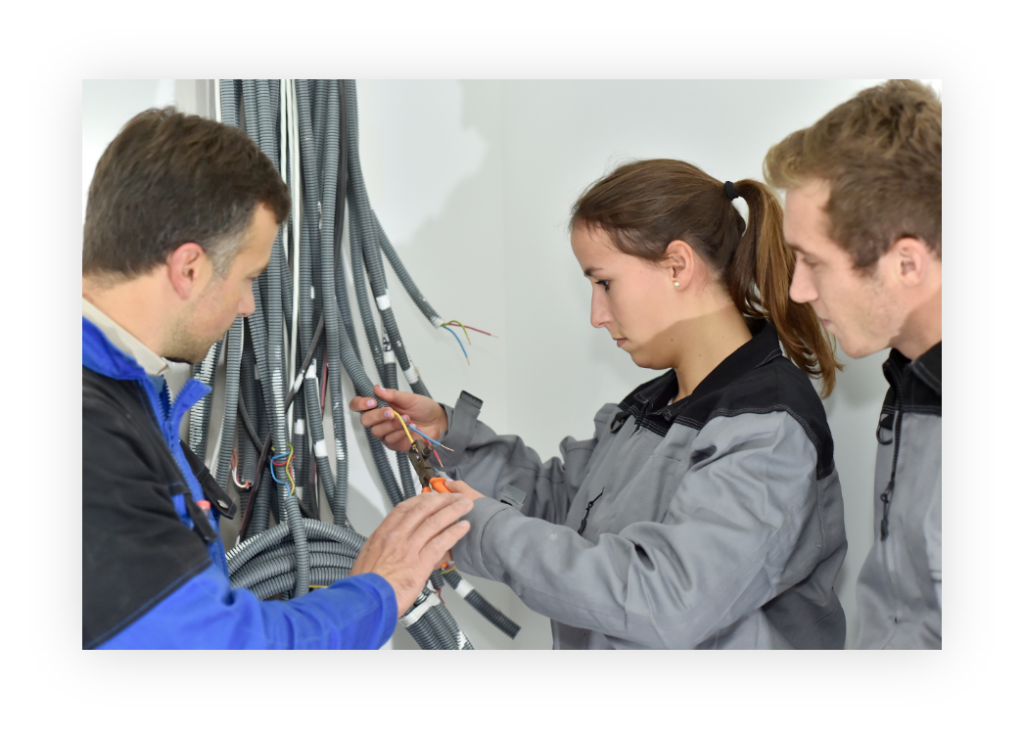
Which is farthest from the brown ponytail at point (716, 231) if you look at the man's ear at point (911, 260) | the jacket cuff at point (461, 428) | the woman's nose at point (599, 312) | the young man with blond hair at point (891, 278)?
the jacket cuff at point (461, 428)

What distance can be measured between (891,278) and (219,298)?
3.20 ft

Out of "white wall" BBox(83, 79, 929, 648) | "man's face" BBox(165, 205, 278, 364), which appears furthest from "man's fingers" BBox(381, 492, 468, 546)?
"white wall" BBox(83, 79, 929, 648)

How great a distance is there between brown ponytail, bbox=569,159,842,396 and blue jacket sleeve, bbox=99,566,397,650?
31.1 inches

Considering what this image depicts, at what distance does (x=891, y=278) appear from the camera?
1.12 metres

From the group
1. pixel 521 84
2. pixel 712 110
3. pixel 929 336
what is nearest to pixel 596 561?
pixel 929 336

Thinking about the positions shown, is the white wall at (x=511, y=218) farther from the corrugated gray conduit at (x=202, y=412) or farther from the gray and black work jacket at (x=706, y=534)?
the gray and black work jacket at (x=706, y=534)

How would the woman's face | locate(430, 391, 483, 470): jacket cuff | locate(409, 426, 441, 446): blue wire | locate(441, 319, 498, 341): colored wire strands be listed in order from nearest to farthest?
the woman's face
locate(409, 426, 441, 446): blue wire
locate(430, 391, 483, 470): jacket cuff
locate(441, 319, 498, 341): colored wire strands

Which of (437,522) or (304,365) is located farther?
(304,365)

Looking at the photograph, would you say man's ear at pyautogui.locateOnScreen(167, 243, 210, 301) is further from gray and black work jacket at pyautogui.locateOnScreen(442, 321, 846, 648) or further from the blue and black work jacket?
gray and black work jacket at pyautogui.locateOnScreen(442, 321, 846, 648)

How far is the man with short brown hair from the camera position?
38.0 inches

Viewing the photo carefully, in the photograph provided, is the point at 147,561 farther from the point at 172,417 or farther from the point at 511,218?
the point at 511,218

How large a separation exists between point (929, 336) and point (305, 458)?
134cm

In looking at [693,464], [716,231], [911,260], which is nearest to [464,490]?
[693,464]
